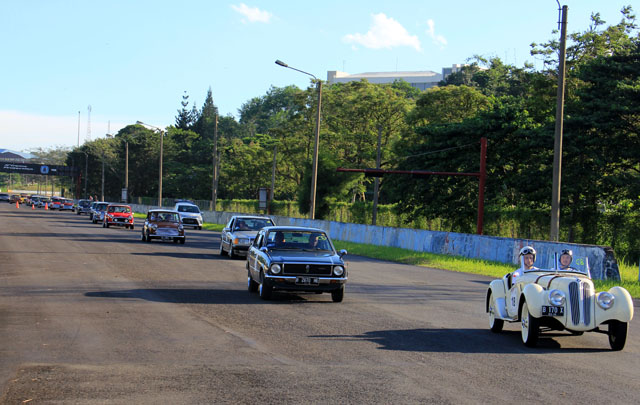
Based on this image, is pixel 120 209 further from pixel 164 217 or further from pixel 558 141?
pixel 558 141

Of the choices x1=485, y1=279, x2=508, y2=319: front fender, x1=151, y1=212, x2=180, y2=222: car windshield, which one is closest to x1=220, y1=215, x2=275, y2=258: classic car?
x1=151, y1=212, x2=180, y2=222: car windshield

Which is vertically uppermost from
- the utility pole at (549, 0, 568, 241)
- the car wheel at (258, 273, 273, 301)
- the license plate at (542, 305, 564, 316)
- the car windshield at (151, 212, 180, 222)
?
the utility pole at (549, 0, 568, 241)

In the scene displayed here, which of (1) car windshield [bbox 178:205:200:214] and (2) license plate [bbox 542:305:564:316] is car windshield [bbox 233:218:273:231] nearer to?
(2) license plate [bbox 542:305:564:316]

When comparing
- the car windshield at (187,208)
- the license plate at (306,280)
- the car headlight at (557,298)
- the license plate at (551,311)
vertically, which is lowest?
the license plate at (306,280)

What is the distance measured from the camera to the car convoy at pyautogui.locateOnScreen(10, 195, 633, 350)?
10.5 metres

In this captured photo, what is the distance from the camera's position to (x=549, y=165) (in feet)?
Result: 148

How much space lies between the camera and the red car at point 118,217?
166 feet

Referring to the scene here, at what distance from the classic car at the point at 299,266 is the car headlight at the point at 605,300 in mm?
5747

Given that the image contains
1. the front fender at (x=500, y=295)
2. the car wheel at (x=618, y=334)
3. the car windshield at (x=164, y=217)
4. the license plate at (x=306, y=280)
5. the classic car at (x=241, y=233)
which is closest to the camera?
the car wheel at (x=618, y=334)

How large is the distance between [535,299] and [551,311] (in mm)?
260

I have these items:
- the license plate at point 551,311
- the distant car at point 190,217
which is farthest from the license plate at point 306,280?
the distant car at point 190,217

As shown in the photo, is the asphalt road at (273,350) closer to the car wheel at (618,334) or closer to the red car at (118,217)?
the car wheel at (618,334)

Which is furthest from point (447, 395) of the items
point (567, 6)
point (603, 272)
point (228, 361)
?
point (567, 6)

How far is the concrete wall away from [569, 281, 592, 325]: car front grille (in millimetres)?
5716
